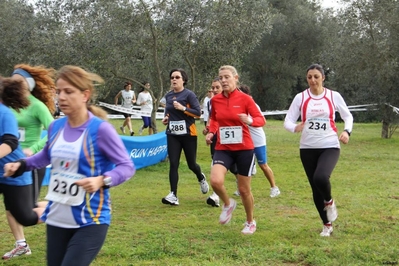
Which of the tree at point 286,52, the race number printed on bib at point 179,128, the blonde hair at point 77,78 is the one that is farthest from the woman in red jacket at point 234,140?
the tree at point 286,52

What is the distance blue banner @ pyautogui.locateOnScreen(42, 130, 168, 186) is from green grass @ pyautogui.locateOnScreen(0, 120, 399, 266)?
2.04ft

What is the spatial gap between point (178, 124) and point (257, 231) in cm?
243

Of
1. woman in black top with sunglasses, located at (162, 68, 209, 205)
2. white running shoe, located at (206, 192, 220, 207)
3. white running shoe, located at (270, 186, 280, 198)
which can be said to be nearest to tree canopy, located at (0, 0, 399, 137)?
woman in black top with sunglasses, located at (162, 68, 209, 205)

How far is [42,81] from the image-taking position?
6.11 meters

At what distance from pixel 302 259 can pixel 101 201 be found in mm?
3000

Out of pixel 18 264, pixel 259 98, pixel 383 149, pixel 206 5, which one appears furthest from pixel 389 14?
pixel 259 98

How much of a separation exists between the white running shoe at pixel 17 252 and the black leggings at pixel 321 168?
3.34 meters

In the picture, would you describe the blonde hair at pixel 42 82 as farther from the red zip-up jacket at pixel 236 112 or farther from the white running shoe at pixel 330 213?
the white running shoe at pixel 330 213

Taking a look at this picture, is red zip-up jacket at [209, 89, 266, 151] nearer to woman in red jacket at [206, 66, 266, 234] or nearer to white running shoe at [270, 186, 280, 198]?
woman in red jacket at [206, 66, 266, 234]

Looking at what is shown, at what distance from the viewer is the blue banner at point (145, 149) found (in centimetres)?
1233

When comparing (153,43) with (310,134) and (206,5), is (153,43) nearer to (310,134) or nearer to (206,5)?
(206,5)

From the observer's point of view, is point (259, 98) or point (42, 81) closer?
point (42, 81)

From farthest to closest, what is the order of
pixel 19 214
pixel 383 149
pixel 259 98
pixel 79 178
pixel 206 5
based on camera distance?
pixel 259 98, pixel 383 149, pixel 206 5, pixel 19 214, pixel 79 178

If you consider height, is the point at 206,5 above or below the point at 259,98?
above
